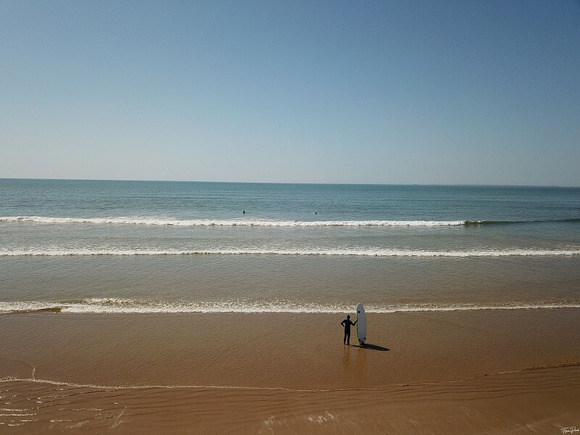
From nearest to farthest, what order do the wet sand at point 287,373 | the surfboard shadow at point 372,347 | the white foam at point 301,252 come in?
the wet sand at point 287,373 → the surfboard shadow at point 372,347 → the white foam at point 301,252

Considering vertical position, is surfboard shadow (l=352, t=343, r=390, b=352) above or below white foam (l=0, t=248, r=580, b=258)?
below

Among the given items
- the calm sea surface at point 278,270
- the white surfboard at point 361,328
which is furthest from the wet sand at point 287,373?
the calm sea surface at point 278,270

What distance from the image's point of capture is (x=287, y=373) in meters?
8.16

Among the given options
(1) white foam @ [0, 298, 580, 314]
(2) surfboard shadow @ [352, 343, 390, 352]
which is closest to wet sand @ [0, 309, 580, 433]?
(2) surfboard shadow @ [352, 343, 390, 352]

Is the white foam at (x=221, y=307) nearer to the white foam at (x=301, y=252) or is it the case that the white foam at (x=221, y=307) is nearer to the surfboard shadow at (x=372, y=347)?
the surfboard shadow at (x=372, y=347)

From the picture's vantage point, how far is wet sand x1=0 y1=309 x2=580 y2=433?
6.48m

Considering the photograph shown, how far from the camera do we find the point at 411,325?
10.9 m

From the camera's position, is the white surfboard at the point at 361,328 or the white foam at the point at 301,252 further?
the white foam at the point at 301,252

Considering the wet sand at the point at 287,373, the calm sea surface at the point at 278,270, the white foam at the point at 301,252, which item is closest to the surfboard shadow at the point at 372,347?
the wet sand at the point at 287,373

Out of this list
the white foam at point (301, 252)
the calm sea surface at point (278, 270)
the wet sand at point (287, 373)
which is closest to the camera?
the wet sand at point (287, 373)

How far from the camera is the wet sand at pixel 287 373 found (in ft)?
21.2

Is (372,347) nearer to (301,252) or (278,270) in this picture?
(278,270)

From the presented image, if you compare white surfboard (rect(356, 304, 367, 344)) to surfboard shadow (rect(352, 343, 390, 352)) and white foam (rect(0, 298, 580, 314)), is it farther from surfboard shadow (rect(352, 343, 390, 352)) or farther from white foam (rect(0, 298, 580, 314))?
white foam (rect(0, 298, 580, 314))

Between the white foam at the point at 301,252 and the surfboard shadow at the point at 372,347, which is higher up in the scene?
the white foam at the point at 301,252
